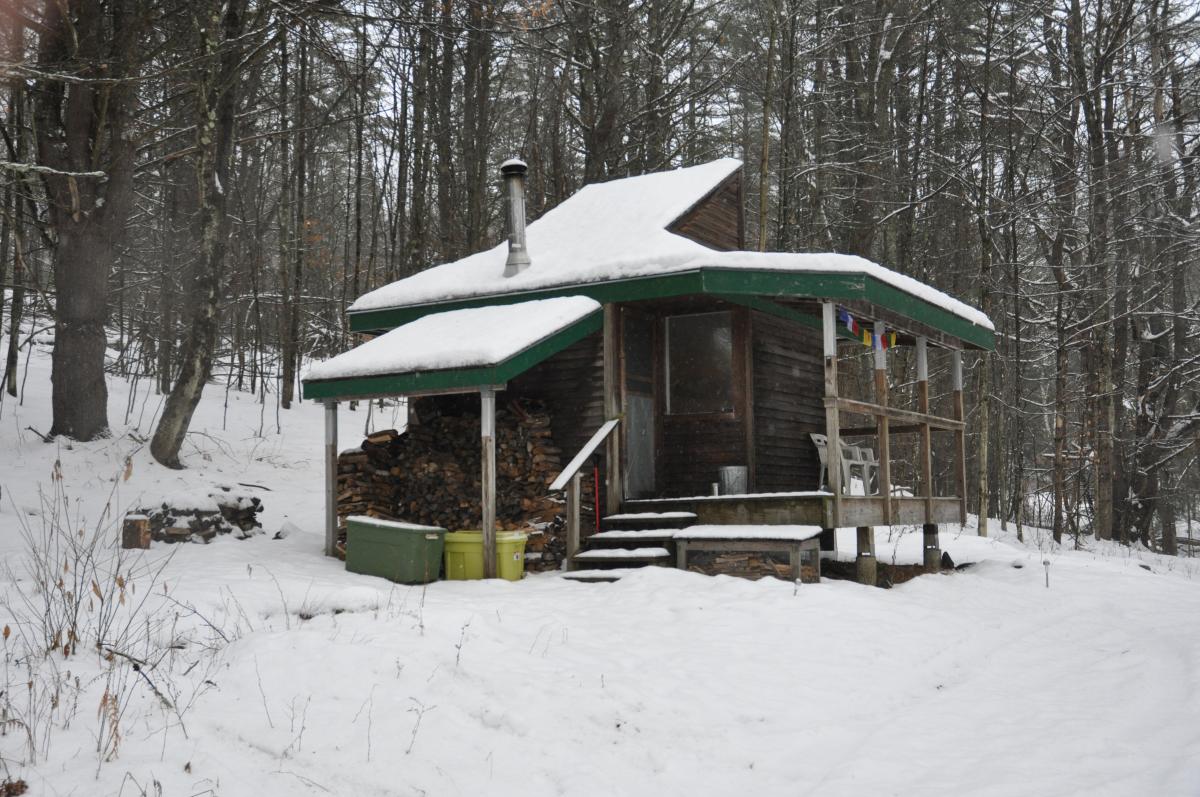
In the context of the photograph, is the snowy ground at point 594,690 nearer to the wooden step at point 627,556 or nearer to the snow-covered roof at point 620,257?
the wooden step at point 627,556

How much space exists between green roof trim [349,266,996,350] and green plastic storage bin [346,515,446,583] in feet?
10.6

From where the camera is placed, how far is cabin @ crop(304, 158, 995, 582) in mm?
9578

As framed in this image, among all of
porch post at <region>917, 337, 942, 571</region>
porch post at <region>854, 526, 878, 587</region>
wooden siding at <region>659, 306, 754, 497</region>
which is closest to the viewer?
porch post at <region>854, 526, 878, 587</region>

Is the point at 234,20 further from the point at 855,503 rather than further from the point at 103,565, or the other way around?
the point at 855,503

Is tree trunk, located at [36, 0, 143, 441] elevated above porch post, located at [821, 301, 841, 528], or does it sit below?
above

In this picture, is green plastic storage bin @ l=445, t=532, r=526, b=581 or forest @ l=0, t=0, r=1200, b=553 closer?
green plastic storage bin @ l=445, t=532, r=526, b=581

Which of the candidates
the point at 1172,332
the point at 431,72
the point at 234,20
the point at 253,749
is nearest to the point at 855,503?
the point at 253,749

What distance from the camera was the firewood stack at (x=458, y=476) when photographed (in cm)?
1048

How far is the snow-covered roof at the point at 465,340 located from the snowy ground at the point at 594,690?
2259mm

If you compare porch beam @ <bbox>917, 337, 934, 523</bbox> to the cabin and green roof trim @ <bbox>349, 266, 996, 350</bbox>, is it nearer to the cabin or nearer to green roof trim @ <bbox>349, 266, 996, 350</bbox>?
the cabin

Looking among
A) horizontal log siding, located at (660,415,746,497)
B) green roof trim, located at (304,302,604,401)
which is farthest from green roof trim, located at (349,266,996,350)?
horizontal log siding, located at (660,415,746,497)

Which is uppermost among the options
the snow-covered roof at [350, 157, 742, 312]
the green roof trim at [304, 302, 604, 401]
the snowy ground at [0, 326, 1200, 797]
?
the snow-covered roof at [350, 157, 742, 312]

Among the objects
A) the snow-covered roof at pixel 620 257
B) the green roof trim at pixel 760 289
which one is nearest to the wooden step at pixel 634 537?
the green roof trim at pixel 760 289

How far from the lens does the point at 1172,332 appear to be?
18.2m
